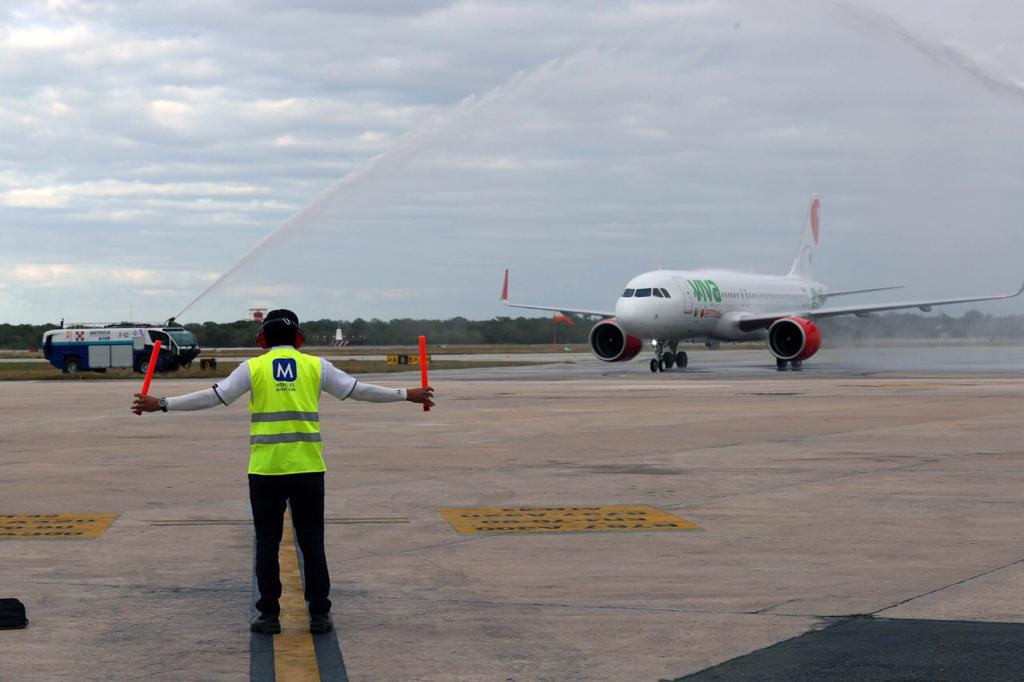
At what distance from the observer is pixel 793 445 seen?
21.8 metres

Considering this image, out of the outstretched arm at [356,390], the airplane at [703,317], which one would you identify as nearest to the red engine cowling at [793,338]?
the airplane at [703,317]

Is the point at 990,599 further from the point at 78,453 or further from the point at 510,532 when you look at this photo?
the point at 78,453

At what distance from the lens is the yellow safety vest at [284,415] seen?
8.80 meters

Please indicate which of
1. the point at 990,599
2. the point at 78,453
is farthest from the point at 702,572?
the point at 78,453

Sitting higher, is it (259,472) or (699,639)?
(259,472)

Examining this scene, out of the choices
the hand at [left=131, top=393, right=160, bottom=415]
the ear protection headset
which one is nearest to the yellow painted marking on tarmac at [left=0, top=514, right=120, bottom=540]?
the hand at [left=131, top=393, right=160, bottom=415]

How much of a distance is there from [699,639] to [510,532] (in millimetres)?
4636

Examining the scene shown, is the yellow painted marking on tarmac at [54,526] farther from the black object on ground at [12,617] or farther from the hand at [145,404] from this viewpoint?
the black object on ground at [12,617]

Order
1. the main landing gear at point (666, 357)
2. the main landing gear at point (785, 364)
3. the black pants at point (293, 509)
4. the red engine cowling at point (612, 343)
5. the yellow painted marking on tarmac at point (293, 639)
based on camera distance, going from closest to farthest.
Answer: the yellow painted marking on tarmac at point (293, 639) < the black pants at point (293, 509) < the main landing gear at point (785, 364) < the main landing gear at point (666, 357) < the red engine cowling at point (612, 343)

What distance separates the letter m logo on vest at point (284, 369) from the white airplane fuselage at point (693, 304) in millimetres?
46352

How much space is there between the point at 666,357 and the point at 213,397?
4939cm

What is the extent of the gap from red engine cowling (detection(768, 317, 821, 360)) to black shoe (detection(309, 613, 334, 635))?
48.0m

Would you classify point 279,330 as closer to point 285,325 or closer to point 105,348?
point 285,325

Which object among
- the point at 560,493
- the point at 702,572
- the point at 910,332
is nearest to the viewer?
the point at 702,572
